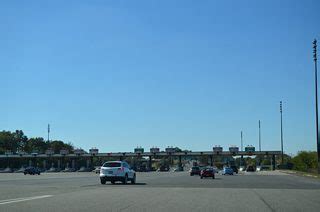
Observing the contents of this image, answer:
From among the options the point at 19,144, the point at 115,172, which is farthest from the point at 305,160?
the point at 19,144

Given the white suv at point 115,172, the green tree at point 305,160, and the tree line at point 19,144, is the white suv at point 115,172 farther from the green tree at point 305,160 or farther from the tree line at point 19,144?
the tree line at point 19,144

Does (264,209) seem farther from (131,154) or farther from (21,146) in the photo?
(21,146)

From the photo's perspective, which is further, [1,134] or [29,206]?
[1,134]

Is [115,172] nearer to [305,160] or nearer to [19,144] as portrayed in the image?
[305,160]

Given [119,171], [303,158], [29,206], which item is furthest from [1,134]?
[29,206]

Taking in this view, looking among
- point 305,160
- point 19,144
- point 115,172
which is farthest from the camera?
point 19,144

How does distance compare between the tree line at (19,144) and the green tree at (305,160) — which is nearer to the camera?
the green tree at (305,160)

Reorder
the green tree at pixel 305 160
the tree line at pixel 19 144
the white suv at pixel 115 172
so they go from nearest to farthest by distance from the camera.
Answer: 1. the white suv at pixel 115 172
2. the green tree at pixel 305 160
3. the tree line at pixel 19 144

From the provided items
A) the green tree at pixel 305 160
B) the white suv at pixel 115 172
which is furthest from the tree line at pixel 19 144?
the white suv at pixel 115 172

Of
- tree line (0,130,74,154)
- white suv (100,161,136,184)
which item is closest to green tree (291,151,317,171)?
white suv (100,161,136,184)

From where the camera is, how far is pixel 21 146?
19538 centimetres

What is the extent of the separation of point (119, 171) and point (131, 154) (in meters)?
104

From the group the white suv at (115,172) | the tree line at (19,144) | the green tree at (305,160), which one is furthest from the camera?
the tree line at (19,144)

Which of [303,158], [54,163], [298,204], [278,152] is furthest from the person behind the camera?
[54,163]
